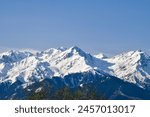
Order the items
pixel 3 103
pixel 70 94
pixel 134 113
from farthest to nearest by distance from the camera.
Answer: pixel 70 94 < pixel 3 103 < pixel 134 113

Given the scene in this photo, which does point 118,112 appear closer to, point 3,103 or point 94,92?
point 3,103

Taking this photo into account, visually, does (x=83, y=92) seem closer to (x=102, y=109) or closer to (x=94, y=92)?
(x=94, y=92)

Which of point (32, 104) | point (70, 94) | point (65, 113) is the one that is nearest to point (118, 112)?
point (65, 113)

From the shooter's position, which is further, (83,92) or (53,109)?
(83,92)

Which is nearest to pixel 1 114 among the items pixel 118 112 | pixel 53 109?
pixel 53 109

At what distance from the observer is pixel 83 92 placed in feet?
429

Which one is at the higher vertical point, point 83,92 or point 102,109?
point 83,92

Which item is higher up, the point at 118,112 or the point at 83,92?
the point at 83,92

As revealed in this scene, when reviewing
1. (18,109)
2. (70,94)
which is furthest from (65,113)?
(70,94)

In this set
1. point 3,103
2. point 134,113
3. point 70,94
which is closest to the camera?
point 134,113

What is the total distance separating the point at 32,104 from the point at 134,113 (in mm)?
2542

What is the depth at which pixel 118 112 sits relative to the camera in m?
12.5

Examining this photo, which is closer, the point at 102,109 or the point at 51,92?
the point at 102,109

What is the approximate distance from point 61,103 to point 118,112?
1.54m
